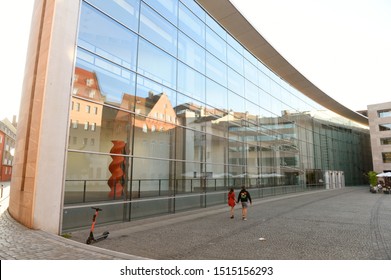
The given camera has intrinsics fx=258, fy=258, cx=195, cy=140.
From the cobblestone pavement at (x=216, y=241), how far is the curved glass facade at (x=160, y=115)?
2097 millimetres

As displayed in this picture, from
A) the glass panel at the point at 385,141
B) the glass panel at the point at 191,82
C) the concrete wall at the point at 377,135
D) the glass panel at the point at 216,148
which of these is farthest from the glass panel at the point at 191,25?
the glass panel at the point at 385,141

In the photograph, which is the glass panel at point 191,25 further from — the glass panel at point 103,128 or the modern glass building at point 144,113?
the glass panel at point 103,128

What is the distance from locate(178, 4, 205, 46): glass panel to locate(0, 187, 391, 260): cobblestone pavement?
1243 cm

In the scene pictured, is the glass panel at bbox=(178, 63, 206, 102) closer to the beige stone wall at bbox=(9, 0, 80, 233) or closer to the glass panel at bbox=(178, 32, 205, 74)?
the glass panel at bbox=(178, 32, 205, 74)

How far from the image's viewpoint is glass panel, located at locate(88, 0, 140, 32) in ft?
39.1

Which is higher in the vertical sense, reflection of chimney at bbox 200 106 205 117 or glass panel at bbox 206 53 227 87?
glass panel at bbox 206 53 227 87

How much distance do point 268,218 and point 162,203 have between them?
557cm

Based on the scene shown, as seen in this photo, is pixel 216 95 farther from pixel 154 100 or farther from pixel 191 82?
pixel 154 100

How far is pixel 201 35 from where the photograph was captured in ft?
62.1

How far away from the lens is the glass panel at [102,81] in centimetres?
1053

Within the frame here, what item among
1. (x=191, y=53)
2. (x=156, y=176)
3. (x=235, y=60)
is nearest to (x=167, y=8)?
(x=191, y=53)

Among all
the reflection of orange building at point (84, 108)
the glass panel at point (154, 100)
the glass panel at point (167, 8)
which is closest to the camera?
the reflection of orange building at point (84, 108)

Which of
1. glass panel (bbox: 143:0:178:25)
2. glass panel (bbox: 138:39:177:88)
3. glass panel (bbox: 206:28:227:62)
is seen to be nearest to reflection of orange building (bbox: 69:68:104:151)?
glass panel (bbox: 138:39:177:88)

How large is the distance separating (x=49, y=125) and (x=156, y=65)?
23.4ft
